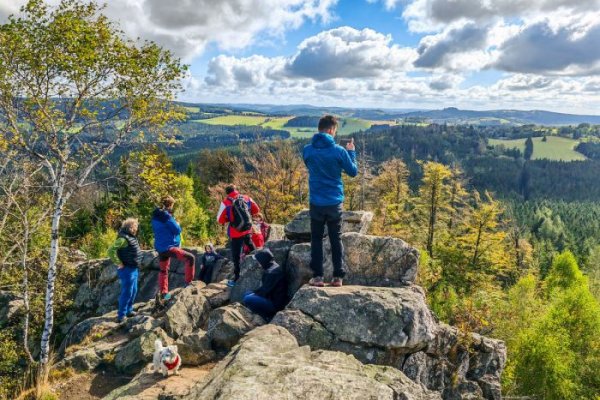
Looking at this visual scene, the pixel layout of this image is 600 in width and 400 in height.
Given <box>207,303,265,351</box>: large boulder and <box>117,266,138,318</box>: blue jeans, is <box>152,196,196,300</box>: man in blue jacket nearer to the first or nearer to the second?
<box>117,266,138,318</box>: blue jeans

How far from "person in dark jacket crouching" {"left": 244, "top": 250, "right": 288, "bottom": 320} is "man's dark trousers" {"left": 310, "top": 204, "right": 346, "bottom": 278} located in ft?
4.77

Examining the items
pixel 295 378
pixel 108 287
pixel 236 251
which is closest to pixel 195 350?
pixel 236 251

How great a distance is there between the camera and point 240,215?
1359 cm

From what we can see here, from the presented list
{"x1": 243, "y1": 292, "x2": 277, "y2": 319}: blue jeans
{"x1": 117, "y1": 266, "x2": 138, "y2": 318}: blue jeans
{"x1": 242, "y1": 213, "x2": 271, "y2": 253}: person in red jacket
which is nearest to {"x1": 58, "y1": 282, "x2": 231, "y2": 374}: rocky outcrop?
{"x1": 117, "y1": 266, "x2": 138, "y2": 318}: blue jeans

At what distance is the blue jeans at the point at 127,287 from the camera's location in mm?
13453

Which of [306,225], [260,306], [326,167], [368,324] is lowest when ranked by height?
[260,306]

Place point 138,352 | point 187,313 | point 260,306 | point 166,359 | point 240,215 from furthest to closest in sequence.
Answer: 1. point 240,215
2. point 187,313
3. point 260,306
4. point 138,352
5. point 166,359

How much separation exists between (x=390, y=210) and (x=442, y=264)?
8684 millimetres

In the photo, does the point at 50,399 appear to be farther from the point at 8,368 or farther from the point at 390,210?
the point at 390,210

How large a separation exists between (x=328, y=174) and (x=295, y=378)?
522 centimetres

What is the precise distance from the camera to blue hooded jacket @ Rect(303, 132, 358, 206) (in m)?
9.62

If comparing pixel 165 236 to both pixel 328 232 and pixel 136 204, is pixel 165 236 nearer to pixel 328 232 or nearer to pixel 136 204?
pixel 328 232

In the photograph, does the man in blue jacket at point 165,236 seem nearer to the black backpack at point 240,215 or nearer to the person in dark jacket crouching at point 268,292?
the black backpack at point 240,215

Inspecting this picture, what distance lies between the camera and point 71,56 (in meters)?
14.8
